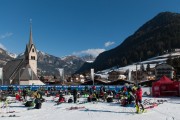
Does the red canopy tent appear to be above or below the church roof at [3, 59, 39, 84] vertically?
below

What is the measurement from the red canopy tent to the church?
249ft

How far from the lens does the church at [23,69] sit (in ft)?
365

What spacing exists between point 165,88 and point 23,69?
82518mm

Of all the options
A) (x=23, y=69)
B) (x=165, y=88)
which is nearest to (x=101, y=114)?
(x=165, y=88)

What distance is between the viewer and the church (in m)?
111

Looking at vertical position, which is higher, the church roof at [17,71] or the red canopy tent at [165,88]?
the church roof at [17,71]

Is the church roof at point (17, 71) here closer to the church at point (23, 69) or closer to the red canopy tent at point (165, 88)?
the church at point (23, 69)

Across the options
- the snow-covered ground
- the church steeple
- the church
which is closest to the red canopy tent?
the snow-covered ground

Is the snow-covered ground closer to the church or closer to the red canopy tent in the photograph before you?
the red canopy tent

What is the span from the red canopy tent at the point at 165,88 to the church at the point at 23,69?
75889mm

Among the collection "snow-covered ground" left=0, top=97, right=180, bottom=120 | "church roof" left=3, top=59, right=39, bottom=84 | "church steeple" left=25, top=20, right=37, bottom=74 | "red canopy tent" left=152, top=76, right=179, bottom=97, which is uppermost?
"church steeple" left=25, top=20, right=37, bottom=74

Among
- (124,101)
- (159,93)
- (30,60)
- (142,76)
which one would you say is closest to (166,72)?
(142,76)

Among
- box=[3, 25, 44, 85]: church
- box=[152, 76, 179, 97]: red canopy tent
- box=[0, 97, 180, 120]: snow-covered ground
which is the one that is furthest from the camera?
box=[3, 25, 44, 85]: church

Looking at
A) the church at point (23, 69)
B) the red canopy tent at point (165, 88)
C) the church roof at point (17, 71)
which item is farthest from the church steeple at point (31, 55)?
the red canopy tent at point (165, 88)
